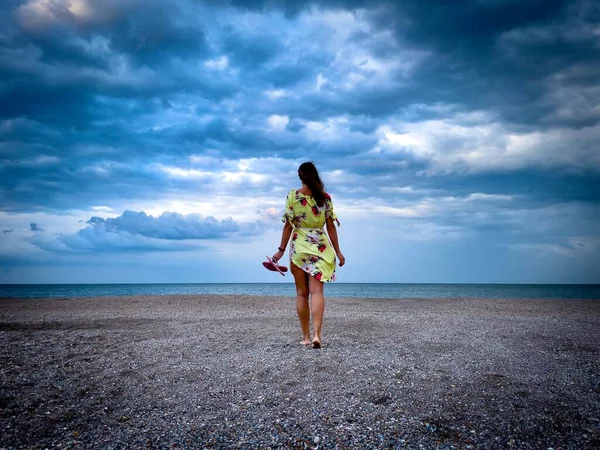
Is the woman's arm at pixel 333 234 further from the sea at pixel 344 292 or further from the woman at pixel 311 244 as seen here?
the sea at pixel 344 292

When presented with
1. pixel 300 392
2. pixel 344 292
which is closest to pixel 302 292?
pixel 300 392

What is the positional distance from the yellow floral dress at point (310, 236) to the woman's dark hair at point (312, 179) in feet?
0.34

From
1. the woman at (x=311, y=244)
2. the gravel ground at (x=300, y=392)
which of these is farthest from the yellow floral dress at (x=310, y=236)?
the gravel ground at (x=300, y=392)

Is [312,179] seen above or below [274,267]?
above

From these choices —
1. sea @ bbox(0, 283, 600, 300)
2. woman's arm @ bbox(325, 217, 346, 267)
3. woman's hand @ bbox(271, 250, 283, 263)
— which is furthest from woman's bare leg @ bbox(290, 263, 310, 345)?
sea @ bbox(0, 283, 600, 300)

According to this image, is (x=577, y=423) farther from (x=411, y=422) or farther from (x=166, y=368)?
(x=166, y=368)

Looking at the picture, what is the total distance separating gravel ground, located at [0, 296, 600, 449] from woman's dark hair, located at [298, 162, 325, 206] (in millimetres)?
2241

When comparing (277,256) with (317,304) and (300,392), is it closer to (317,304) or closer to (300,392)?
(317,304)

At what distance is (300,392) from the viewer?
378cm

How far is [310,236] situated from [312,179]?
0.86 metres

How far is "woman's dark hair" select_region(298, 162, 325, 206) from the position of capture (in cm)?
556

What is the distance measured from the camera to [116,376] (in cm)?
448

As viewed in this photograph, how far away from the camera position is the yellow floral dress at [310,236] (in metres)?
5.62

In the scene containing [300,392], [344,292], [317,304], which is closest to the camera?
[300,392]
